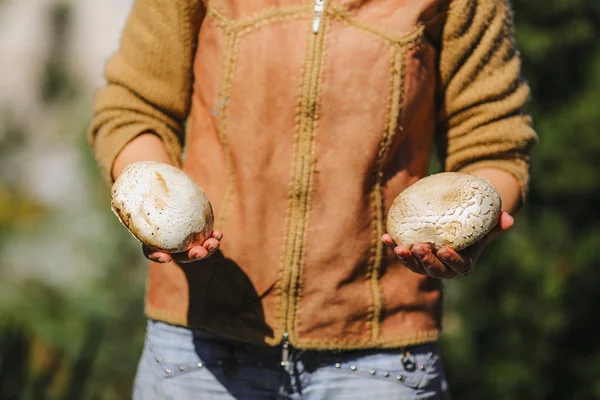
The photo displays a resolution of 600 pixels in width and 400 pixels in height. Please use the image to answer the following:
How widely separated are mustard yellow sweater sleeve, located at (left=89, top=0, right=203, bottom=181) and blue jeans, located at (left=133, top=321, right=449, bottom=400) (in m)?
0.34

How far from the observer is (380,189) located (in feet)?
4.84

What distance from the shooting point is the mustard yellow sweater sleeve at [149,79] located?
1.52 metres

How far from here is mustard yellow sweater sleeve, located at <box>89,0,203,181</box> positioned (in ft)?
4.99

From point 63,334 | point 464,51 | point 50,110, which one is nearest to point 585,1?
point 464,51

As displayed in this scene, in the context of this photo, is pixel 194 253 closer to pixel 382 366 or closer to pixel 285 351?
pixel 285 351

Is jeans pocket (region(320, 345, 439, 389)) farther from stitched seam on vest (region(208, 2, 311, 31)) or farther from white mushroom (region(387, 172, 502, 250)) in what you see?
stitched seam on vest (region(208, 2, 311, 31))

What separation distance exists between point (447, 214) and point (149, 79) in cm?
57

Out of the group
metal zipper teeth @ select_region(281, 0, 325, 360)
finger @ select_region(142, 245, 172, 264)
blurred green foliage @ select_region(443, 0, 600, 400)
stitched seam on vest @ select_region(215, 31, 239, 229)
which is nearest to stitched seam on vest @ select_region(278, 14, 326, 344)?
metal zipper teeth @ select_region(281, 0, 325, 360)

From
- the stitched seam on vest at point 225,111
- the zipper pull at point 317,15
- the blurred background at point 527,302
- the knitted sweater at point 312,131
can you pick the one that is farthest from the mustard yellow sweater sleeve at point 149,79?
the blurred background at point 527,302

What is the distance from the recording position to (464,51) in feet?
4.93

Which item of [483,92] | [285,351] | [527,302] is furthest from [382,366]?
[527,302]

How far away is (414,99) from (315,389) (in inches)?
20.4

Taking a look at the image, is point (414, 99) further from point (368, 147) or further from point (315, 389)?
point (315, 389)

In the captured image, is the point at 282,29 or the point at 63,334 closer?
Result: the point at 282,29
